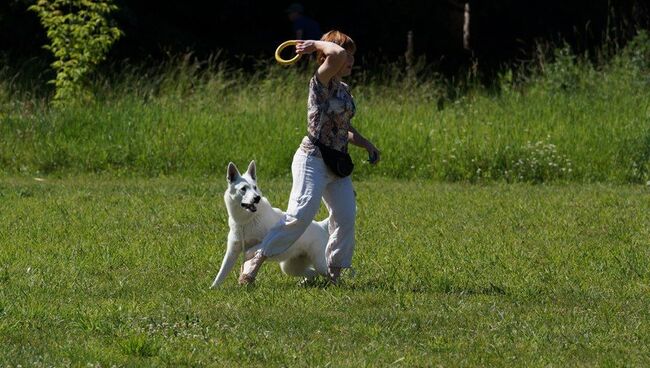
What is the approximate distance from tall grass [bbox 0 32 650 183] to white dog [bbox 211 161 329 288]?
7.14m

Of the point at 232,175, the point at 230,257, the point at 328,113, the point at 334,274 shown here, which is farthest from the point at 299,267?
the point at 328,113

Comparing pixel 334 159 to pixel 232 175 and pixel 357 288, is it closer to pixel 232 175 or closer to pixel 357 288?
pixel 232 175

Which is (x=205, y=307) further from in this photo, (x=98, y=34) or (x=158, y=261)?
(x=98, y=34)

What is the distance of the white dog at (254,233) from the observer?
836 centimetres

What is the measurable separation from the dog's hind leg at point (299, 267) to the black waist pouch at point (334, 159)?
73 centimetres

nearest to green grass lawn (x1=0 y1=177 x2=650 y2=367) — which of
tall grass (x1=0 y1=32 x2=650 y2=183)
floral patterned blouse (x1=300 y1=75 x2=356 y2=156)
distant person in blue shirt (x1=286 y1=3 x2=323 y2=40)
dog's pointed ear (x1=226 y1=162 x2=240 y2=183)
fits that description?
dog's pointed ear (x1=226 y1=162 x2=240 y2=183)

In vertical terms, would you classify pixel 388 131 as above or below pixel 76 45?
below

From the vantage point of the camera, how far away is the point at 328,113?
837cm

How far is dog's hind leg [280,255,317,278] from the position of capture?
28.9 feet

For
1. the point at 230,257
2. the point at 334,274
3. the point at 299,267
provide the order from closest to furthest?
the point at 230,257, the point at 334,274, the point at 299,267

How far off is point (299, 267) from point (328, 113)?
3.63 feet

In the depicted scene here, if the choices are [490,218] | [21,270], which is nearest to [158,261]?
[21,270]

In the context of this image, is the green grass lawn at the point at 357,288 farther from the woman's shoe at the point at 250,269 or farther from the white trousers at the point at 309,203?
the white trousers at the point at 309,203

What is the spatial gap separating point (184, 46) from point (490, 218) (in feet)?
50.7
